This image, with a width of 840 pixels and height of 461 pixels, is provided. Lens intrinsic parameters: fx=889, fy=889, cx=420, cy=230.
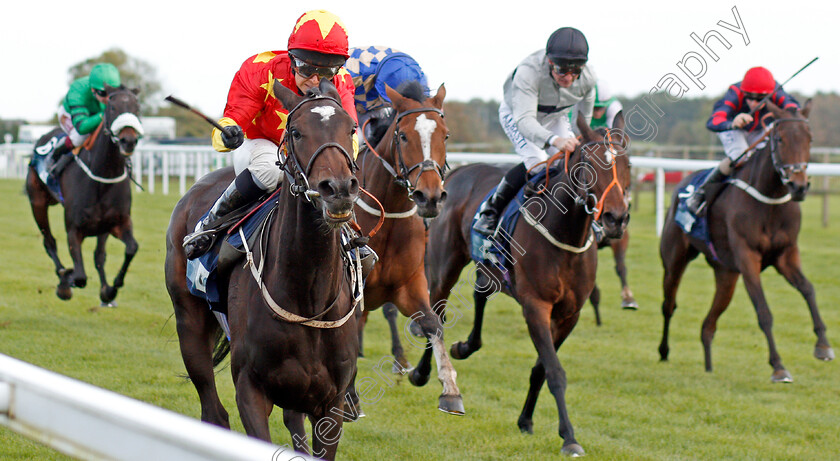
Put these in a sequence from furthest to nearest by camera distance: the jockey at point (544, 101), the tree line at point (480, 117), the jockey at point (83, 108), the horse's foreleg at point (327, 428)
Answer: the tree line at point (480, 117) < the jockey at point (83, 108) < the jockey at point (544, 101) < the horse's foreleg at point (327, 428)

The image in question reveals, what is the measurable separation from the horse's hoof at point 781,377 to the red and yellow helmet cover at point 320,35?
4.53 meters

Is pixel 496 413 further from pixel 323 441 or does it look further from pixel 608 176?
pixel 323 441

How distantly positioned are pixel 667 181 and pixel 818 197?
8536 mm

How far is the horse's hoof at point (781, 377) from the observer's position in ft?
21.5

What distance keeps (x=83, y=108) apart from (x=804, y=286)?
6.53m

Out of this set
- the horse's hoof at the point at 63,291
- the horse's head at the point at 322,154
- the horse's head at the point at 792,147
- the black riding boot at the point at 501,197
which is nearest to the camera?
the horse's head at the point at 322,154

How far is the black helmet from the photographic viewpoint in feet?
17.9

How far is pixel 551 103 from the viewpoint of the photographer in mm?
5887

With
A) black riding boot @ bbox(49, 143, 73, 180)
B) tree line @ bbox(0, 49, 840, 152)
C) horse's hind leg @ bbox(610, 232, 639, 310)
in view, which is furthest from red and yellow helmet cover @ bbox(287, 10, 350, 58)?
tree line @ bbox(0, 49, 840, 152)

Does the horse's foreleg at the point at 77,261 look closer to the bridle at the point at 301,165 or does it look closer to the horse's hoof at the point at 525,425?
the horse's hoof at the point at 525,425

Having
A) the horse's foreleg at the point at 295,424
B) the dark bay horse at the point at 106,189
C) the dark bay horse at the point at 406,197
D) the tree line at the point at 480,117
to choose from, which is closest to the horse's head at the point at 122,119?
the dark bay horse at the point at 106,189

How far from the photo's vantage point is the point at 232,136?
3.54 meters

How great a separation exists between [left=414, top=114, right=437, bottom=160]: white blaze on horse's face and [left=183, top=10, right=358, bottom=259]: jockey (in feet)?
1.84

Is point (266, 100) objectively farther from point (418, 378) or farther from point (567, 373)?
point (567, 373)
